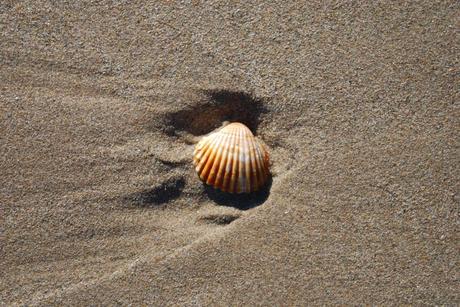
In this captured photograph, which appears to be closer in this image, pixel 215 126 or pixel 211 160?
pixel 211 160

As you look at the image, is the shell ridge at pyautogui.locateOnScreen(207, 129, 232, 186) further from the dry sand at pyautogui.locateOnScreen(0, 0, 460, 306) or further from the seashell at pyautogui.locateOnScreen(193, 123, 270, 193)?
the dry sand at pyautogui.locateOnScreen(0, 0, 460, 306)

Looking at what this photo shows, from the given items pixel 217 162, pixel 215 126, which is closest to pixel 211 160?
pixel 217 162

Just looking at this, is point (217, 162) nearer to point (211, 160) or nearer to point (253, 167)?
point (211, 160)

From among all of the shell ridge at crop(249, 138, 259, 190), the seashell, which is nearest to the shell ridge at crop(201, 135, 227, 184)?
the seashell

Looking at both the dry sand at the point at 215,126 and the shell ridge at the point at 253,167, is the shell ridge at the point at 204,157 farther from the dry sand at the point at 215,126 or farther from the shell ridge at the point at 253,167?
the shell ridge at the point at 253,167

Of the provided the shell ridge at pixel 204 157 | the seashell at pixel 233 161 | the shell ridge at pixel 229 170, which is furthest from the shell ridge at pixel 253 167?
the shell ridge at pixel 204 157

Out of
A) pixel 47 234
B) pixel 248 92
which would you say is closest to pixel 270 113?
pixel 248 92
